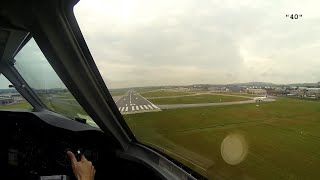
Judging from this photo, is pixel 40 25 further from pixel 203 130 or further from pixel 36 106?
pixel 36 106

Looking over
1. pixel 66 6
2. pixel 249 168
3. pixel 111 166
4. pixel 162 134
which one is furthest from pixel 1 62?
pixel 249 168

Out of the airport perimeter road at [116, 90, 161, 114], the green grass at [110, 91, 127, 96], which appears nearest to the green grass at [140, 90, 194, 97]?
the airport perimeter road at [116, 90, 161, 114]

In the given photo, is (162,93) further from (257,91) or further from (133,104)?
(257,91)

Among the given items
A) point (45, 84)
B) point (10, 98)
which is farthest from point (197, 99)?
point (10, 98)

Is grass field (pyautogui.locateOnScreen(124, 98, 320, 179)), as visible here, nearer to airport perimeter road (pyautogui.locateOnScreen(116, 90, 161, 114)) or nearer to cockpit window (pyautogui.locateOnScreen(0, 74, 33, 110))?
airport perimeter road (pyautogui.locateOnScreen(116, 90, 161, 114))

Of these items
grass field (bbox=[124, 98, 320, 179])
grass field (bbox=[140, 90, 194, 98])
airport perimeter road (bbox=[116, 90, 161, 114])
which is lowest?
grass field (bbox=[124, 98, 320, 179])

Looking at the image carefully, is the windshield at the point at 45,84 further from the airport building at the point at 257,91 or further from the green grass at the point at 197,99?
the airport building at the point at 257,91
